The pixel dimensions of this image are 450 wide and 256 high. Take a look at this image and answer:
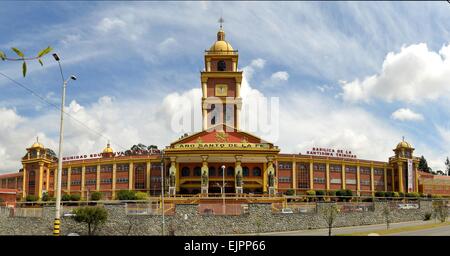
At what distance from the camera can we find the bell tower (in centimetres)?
8819

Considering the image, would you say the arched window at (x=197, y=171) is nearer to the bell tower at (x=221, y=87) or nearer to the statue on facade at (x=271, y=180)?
the bell tower at (x=221, y=87)

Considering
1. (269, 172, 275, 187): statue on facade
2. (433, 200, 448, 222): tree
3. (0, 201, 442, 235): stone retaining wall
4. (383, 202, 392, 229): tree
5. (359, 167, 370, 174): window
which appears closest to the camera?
(0, 201, 442, 235): stone retaining wall

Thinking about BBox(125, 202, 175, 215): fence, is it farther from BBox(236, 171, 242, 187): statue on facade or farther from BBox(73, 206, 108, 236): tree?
BBox(236, 171, 242, 187): statue on facade

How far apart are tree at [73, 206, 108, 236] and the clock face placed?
5095 cm

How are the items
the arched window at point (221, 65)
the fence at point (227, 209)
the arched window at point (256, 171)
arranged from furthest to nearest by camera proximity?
the arched window at point (221, 65) < the arched window at point (256, 171) < the fence at point (227, 209)

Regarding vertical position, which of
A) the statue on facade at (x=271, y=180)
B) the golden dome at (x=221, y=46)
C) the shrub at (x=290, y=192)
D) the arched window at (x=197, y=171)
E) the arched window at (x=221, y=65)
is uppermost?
the golden dome at (x=221, y=46)

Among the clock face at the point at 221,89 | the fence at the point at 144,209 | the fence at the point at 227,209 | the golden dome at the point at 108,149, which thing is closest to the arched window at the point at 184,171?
the clock face at the point at 221,89

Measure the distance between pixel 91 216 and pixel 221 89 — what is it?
5273cm

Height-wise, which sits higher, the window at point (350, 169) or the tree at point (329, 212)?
the window at point (350, 169)

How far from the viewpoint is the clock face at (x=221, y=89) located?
90.6m

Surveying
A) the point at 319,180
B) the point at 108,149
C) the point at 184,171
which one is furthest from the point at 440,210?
the point at 108,149

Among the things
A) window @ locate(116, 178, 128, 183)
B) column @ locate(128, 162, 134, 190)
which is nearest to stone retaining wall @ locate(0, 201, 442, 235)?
column @ locate(128, 162, 134, 190)
